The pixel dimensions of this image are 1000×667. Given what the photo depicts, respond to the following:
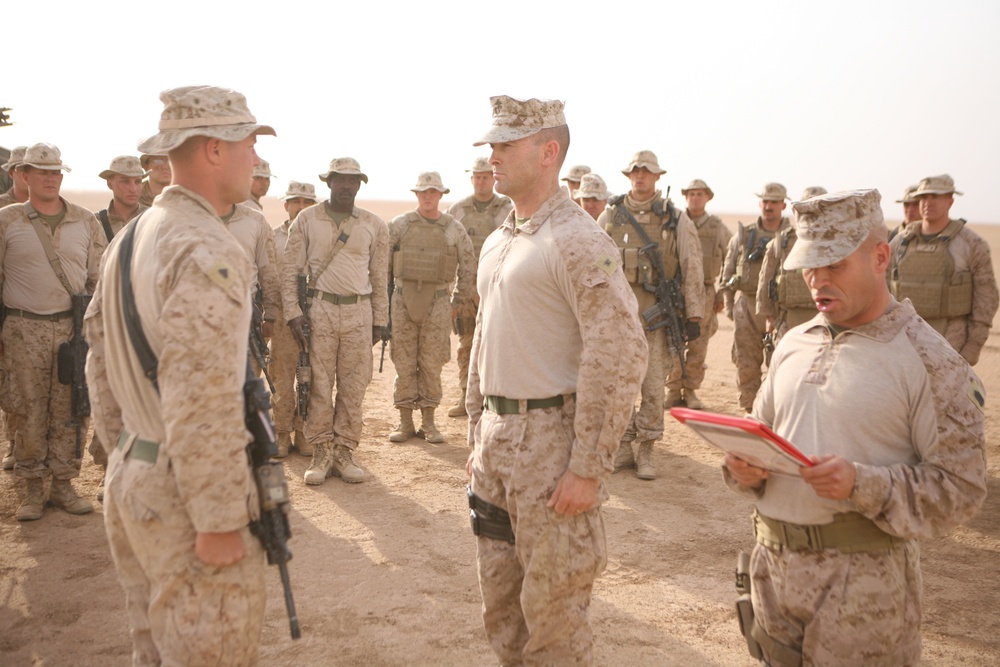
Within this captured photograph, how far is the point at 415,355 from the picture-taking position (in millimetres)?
8867

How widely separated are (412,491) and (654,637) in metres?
2.96

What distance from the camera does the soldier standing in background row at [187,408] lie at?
248cm

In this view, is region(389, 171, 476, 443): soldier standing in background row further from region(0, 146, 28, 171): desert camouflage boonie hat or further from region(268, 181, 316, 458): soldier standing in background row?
region(0, 146, 28, 171): desert camouflage boonie hat

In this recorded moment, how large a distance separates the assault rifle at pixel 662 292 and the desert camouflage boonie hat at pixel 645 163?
340mm

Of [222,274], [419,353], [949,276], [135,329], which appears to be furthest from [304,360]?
[949,276]

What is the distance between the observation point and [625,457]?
25.1 feet

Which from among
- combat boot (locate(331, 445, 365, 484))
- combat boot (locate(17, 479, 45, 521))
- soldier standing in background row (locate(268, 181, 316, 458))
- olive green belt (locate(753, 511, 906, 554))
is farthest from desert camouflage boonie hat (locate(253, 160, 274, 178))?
olive green belt (locate(753, 511, 906, 554))

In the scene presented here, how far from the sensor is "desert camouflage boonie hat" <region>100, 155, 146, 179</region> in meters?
6.76

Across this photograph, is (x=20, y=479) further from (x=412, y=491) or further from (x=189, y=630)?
(x=189, y=630)

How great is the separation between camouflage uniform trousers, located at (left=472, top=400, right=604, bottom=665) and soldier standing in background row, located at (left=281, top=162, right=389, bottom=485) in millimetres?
4056

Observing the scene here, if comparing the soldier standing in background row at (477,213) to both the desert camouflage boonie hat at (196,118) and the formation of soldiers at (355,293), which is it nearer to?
the formation of soldiers at (355,293)

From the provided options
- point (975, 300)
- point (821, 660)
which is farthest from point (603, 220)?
point (821, 660)

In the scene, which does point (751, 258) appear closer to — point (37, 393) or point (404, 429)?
point (404, 429)

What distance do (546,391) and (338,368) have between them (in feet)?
14.3
